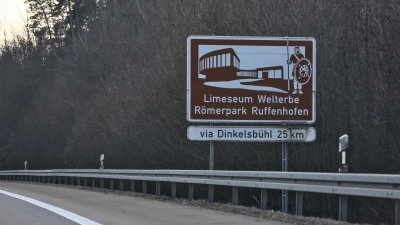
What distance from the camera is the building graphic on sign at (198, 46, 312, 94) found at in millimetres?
18125

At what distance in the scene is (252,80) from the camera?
59.8 ft

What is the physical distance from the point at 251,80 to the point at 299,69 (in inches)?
51.9

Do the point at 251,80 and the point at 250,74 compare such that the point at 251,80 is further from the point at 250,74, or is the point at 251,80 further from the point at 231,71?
the point at 231,71

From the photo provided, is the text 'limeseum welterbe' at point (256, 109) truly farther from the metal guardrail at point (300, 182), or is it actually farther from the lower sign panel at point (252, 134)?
the metal guardrail at point (300, 182)

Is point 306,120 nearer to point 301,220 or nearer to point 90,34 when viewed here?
point 301,220

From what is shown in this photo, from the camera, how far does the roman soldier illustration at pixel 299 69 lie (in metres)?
18.1

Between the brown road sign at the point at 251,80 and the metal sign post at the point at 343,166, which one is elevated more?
the brown road sign at the point at 251,80

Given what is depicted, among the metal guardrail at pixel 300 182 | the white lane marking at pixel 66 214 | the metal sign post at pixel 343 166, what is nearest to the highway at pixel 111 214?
the white lane marking at pixel 66 214

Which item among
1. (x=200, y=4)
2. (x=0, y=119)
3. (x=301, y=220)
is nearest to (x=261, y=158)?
(x=200, y=4)

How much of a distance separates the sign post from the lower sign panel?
0.82 feet

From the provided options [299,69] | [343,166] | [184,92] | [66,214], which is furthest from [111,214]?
[184,92]

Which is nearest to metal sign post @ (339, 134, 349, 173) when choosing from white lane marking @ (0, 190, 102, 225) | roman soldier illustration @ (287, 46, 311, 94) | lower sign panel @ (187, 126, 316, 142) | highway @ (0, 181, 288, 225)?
highway @ (0, 181, 288, 225)

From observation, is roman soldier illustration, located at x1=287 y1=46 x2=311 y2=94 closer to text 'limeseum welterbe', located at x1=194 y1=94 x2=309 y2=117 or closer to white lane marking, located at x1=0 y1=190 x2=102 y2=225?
text 'limeseum welterbe', located at x1=194 y1=94 x2=309 y2=117

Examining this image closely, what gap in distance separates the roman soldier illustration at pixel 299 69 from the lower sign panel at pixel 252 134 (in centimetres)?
114
